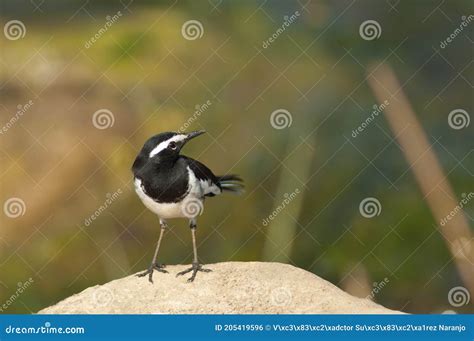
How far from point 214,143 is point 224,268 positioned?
78.7 inches

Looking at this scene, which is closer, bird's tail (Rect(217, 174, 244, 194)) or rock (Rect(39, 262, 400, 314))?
rock (Rect(39, 262, 400, 314))

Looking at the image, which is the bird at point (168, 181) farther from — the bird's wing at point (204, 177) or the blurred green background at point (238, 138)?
the blurred green background at point (238, 138)

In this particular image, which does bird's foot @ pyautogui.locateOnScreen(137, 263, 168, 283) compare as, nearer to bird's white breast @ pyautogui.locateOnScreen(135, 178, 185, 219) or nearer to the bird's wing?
bird's white breast @ pyautogui.locateOnScreen(135, 178, 185, 219)

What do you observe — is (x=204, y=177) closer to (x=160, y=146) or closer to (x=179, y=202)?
(x=179, y=202)

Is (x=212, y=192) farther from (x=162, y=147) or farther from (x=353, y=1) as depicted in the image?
(x=353, y=1)

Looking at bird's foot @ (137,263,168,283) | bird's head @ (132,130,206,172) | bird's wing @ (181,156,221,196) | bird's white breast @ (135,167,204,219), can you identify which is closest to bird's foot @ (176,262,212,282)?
bird's foot @ (137,263,168,283)

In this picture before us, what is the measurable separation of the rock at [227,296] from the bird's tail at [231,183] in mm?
843

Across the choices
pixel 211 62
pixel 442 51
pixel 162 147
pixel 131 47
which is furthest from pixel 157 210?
pixel 442 51

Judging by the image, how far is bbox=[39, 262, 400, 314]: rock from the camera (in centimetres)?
524

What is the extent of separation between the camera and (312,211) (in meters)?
7.34

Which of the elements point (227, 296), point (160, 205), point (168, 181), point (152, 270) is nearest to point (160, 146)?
point (168, 181)

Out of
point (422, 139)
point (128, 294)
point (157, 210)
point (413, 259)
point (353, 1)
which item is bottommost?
point (128, 294)

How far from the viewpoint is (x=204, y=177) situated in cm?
602

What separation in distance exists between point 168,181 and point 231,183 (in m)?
0.75
